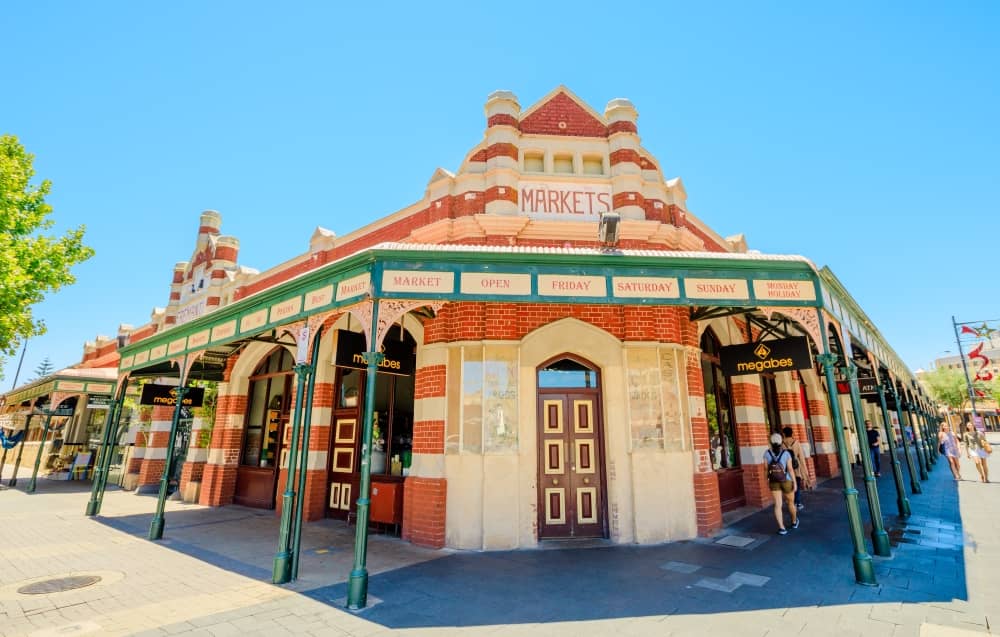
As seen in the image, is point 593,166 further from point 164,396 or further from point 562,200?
point 164,396

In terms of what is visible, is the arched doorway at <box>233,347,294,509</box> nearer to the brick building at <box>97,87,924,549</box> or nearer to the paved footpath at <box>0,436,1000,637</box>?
the brick building at <box>97,87,924,549</box>

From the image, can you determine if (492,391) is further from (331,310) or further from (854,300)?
(854,300)

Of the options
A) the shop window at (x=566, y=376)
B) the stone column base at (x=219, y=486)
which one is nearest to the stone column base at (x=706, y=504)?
the shop window at (x=566, y=376)

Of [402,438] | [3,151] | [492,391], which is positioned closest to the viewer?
[492,391]

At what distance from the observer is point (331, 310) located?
650 centimetres

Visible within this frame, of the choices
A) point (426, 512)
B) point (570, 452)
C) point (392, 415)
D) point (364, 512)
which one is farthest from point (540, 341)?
point (364, 512)

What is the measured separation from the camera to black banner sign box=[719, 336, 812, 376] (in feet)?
27.6

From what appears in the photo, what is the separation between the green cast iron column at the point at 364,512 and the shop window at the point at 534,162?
524 centimetres

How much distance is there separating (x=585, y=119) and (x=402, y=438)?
A: 801cm

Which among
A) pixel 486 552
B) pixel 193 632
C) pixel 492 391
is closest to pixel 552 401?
pixel 492 391

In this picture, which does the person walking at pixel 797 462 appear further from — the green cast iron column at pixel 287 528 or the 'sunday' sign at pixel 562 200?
the green cast iron column at pixel 287 528

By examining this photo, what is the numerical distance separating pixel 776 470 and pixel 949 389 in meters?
68.8

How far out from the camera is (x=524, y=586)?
18.3ft

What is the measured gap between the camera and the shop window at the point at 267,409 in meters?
12.6
